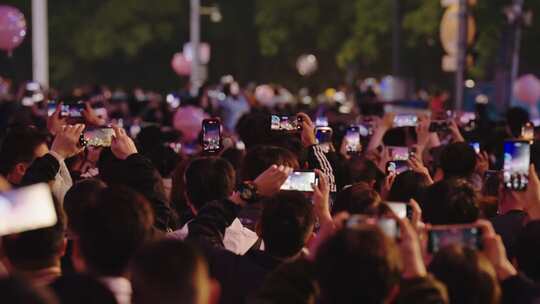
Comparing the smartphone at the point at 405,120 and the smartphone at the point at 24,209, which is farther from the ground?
the smartphone at the point at 24,209

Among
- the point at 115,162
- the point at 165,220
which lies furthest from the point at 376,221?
the point at 115,162

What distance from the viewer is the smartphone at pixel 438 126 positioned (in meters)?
10.7

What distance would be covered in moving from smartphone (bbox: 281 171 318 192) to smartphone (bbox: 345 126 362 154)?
322cm

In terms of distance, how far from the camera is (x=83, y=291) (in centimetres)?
407

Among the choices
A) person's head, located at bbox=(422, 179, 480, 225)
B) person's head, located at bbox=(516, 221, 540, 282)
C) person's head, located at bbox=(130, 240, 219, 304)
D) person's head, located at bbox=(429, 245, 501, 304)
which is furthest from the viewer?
person's head, located at bbox=(422, 179, 480, 225)

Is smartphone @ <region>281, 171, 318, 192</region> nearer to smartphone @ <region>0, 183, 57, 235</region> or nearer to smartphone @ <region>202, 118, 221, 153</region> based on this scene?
smartphone @ <region>202, 118, 221, 153</region>

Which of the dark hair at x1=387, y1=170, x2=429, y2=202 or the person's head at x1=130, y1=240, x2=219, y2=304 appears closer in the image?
the person's head at x1=130, y1=240, x2=219, y2=304

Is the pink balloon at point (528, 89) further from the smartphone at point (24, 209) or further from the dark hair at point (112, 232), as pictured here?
the smartphone at point (24, 209)

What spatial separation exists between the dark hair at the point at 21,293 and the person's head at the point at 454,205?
2.71 m

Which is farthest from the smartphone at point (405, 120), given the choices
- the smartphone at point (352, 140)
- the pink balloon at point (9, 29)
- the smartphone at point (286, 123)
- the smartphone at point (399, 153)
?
the pink balloon at point (9, 29)

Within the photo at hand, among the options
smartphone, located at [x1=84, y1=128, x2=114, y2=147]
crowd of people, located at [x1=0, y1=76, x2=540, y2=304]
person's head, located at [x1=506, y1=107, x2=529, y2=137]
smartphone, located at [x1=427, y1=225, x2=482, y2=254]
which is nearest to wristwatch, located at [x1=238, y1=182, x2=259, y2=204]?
crowd of people, located at [x1=0, y1=76, x2=540, y2=304]

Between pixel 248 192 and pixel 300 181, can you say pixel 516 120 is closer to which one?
pixel 300 181

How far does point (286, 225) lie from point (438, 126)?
5.71 meters

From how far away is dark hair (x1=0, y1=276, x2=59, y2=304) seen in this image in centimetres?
342
